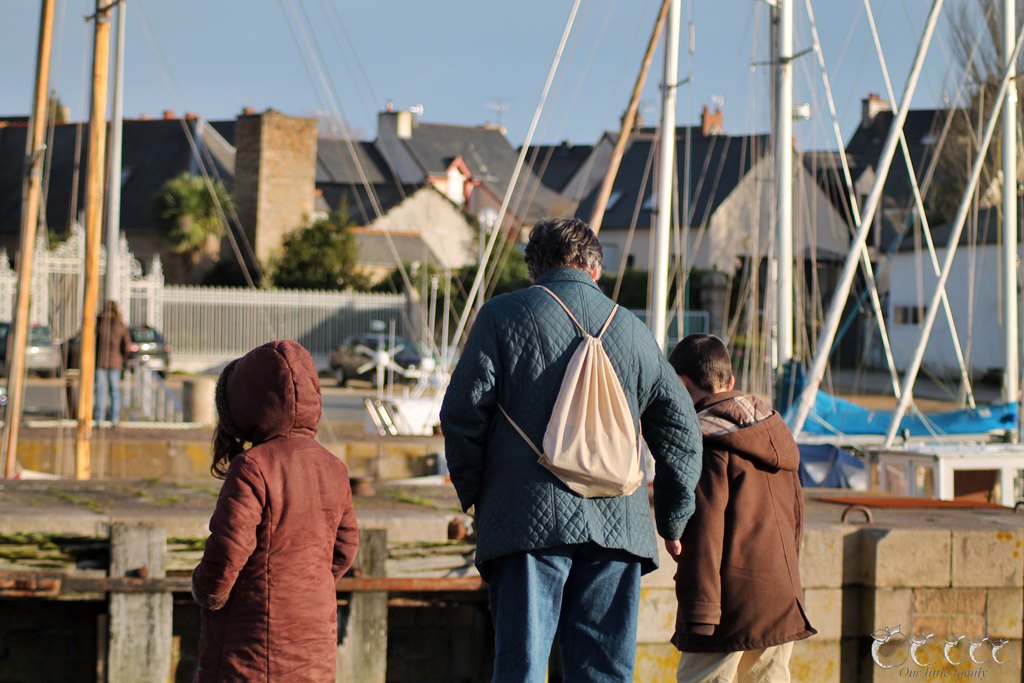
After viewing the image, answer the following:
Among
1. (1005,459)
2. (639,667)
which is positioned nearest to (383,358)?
(1005,459)

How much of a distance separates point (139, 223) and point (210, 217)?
3454 mm

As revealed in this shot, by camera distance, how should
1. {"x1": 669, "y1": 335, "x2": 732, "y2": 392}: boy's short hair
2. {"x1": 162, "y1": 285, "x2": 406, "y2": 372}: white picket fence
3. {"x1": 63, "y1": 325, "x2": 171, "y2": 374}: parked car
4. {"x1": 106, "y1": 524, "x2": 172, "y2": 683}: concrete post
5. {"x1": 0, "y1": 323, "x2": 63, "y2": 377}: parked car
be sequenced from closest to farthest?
{"x1": 669, "y1": 335, "x2": 732, "y2": 392}: boy's short hair → {"x1": 106, "y1": 524, "x2": 172, "y2": 683}: concrete post → {"x1": 0, "y1": 323, "x2": 63, "y2": 377}: parked car → {"x1": 63, "y1": 325, "x2": 171, "y2": 374}: parked car → {"x1": 162, "y1": 285, "x2": 406, "y2": 372}: white picket fence

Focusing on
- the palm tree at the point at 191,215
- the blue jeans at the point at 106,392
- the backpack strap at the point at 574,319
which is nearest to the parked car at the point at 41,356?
the blue jeans at the point at 106,392

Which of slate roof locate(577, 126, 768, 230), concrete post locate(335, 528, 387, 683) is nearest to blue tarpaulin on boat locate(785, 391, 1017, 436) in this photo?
concrete post locate(335, 528, 387, 683)

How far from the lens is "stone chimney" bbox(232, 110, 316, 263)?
154ft

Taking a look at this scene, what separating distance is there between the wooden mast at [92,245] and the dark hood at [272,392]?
352 inches

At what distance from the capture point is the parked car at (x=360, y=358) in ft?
109

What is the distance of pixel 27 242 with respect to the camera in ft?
43.1

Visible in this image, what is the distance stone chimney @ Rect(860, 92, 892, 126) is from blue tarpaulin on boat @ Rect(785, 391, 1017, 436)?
5086 centimetres

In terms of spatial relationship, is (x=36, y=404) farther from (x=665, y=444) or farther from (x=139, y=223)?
(x=139, y=223)

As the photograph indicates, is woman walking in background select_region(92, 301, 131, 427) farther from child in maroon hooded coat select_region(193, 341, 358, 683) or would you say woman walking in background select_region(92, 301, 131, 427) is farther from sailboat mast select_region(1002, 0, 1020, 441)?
child in maroon hooded coat select_region(193, 341, 358, 683)

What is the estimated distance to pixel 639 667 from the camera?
7.06 metres

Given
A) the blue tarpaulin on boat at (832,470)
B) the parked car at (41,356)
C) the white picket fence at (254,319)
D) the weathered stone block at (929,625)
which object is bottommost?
the weathered stone block at (929,625)

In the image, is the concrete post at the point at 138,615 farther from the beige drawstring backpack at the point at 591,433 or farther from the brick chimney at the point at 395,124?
the brick chimney at the point at 395,124
